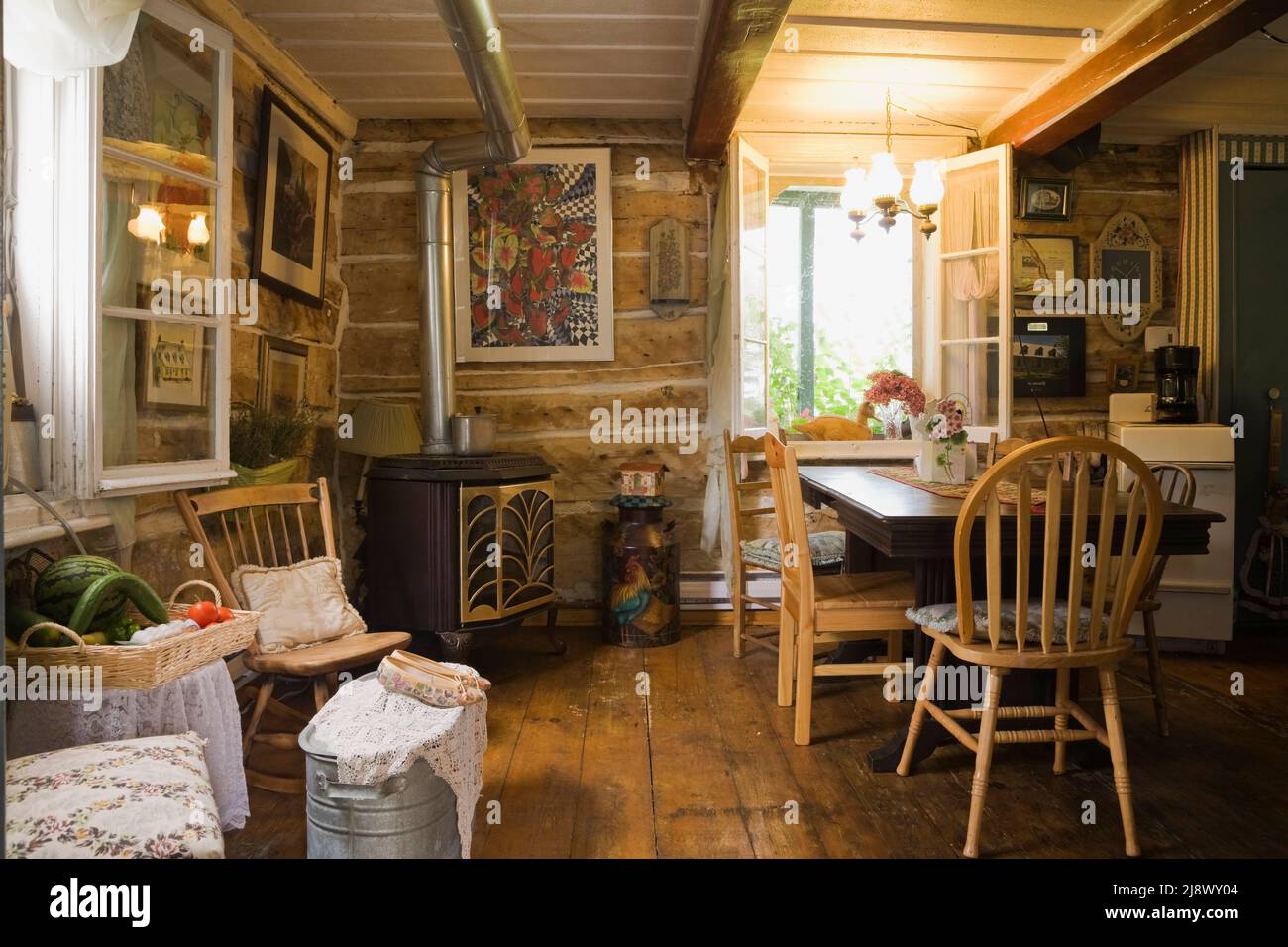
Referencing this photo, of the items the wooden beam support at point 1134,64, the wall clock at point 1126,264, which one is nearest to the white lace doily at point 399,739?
the wooden beam support at point 1134,64

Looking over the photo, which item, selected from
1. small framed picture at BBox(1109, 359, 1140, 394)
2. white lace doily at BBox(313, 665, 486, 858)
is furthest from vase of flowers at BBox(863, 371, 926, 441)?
white lace doily at BBox(313, 665, 486, 858)

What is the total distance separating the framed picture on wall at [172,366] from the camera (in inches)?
99.3

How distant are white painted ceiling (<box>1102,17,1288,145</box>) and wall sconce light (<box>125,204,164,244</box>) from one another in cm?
414

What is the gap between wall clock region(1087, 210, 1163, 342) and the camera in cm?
481

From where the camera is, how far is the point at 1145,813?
2443mm

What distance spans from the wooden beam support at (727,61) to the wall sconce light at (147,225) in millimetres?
1849

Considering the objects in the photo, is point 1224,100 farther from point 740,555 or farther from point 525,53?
point 525,53

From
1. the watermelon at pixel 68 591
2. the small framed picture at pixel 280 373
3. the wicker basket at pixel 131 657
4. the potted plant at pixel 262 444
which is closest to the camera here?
the wicker basket at pixel 131 657

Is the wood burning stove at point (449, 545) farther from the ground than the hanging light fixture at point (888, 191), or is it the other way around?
the hanging light fixture at point (888, 191)

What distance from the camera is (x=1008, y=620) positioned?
94.0 inches

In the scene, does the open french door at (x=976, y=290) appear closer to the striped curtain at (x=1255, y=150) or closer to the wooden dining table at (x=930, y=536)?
the striped curtain at (x=1255, y=150)

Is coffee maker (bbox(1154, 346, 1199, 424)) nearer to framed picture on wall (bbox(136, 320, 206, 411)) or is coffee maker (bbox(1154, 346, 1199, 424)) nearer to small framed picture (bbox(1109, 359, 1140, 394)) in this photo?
small framed picture (bbox(1109, 359, 1140, 394))
